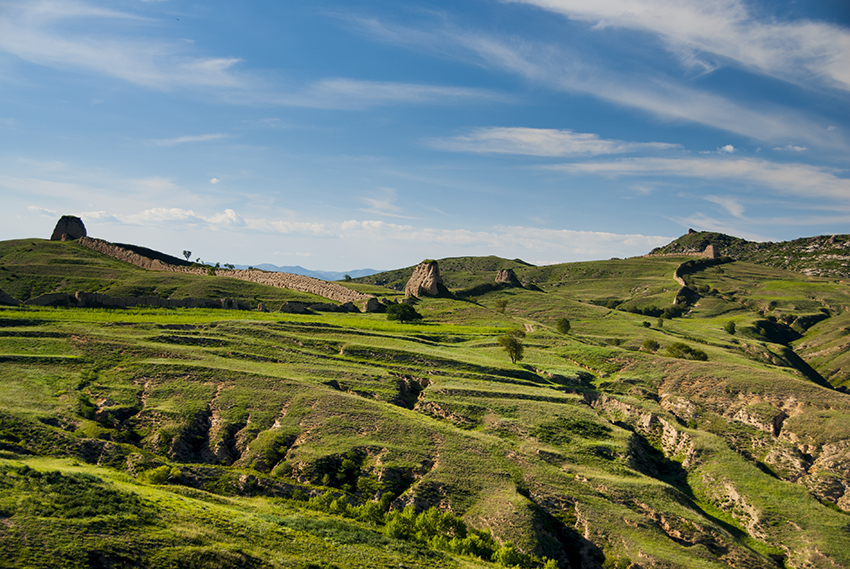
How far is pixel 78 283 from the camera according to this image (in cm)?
9512

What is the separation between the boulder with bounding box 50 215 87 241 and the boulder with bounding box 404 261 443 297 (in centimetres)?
10036

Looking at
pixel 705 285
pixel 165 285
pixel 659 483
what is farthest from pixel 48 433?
pixel 705 285

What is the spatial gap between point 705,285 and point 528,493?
172538 mm

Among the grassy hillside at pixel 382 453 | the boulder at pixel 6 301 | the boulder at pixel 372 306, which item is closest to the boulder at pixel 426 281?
the boulder at pixel 372 306

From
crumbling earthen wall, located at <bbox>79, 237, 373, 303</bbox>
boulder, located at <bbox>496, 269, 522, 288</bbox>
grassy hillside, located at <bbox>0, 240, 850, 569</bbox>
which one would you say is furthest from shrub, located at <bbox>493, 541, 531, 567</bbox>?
boulder, located at <bbox>496, 269, 522, 288</bbox>

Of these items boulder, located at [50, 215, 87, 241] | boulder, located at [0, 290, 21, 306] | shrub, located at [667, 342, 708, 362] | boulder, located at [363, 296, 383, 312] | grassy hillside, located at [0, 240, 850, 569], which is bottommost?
grassy hillside, located at [0, 240, 850, 569]

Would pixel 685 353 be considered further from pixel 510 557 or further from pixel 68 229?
pixel 68 229

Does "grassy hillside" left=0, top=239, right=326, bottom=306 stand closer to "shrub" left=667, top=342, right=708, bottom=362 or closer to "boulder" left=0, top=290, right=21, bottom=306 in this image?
"boulder" left=0, top=290, right=21, bottom=306

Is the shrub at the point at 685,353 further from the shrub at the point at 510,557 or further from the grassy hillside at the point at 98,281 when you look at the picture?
the grassy hillside at the point at 98,281

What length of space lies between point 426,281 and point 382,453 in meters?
88.4

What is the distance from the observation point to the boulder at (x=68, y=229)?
5428 inches

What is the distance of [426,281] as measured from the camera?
402ft

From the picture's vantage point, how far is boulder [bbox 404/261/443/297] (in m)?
121

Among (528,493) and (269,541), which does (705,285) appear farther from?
(269,541)
